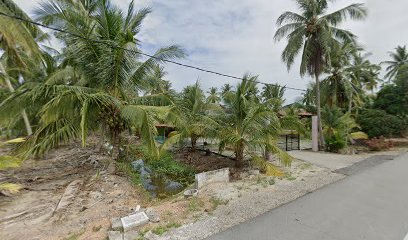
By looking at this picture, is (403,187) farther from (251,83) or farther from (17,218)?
(17,218)

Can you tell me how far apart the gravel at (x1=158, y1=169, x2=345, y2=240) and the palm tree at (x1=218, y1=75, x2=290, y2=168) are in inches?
45.8

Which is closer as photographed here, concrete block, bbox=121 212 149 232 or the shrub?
concrete block, bbox=121 212 149 232

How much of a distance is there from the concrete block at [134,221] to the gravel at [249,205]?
0.58 meters

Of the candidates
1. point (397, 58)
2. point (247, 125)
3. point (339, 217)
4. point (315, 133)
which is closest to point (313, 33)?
point (315, 133)

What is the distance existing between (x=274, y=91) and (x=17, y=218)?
1250cm

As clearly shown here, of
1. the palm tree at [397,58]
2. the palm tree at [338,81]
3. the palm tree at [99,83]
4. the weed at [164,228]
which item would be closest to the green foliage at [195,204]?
the weed at [164,228]

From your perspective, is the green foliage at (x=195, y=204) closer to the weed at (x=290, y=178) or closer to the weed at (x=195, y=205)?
the weed at (x=195, y=205)

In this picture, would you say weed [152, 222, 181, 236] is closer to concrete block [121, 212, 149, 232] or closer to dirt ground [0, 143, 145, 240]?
concrete block [121, 212, 149, 232]

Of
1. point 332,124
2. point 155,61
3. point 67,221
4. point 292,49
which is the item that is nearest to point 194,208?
point 67,221

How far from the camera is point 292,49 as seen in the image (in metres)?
13.0

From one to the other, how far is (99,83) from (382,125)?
16659mm

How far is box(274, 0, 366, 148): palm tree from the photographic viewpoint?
482 inches

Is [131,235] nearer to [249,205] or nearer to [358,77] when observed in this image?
[249,205]

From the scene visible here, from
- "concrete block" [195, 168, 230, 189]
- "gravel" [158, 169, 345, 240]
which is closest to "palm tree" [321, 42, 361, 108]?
"gravel" [158, 169, 345, 240]
